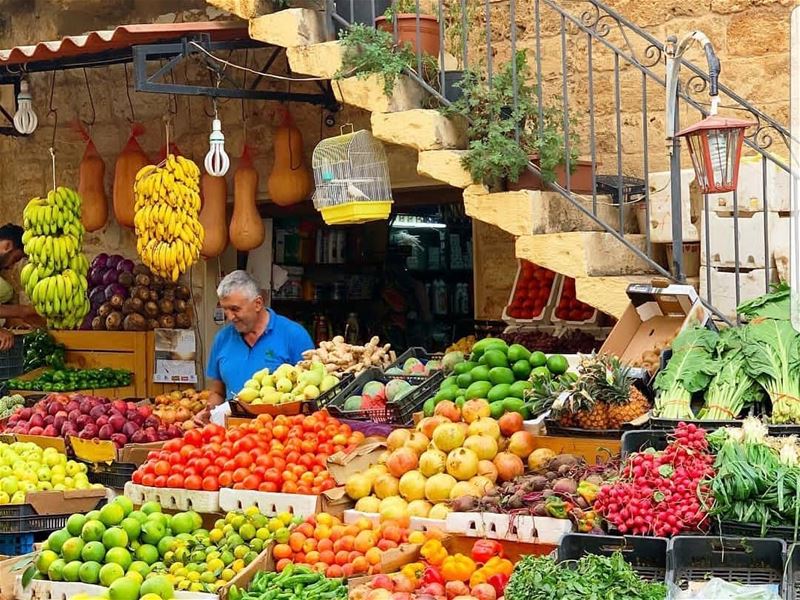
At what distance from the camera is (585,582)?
376cm

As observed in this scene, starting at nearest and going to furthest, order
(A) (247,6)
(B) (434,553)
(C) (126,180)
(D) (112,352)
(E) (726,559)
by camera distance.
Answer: (E) (726,559)
(B) (434,553)
(A) (247,6)
(C) (126,180)
(D) (112,352)

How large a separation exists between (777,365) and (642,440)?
76cm

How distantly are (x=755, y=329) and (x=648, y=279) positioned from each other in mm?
1263

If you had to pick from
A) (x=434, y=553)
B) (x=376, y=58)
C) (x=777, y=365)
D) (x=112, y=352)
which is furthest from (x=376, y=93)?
(x=112, y=352)

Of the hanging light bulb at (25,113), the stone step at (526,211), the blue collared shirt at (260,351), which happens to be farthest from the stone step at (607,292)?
the hanging light bulb at (25,113)

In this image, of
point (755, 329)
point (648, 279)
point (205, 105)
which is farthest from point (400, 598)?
point (205, 105)

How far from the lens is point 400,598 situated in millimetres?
4223

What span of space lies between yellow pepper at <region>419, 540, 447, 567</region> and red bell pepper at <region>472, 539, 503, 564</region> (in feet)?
0.41

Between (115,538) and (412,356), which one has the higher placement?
(412,356)

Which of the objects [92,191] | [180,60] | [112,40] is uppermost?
[112,40]

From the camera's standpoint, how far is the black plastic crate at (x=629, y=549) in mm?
4047

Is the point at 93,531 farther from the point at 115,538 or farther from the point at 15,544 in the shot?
the point at 15,544

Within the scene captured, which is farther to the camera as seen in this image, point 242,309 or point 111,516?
point 242,309

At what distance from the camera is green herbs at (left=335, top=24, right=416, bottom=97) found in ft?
22.5
